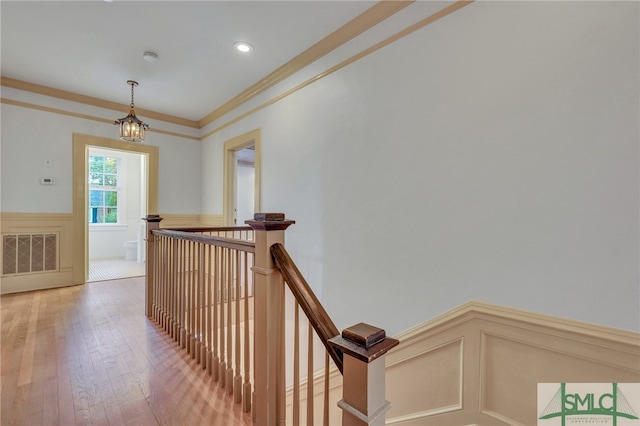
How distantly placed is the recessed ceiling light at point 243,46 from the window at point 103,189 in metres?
5.31

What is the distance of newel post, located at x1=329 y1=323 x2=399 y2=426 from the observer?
77 cm

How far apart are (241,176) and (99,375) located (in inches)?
173

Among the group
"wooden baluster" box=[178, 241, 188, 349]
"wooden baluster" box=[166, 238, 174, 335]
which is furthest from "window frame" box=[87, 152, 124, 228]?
"wooden baluster" box=[178, 241, 188, 349]

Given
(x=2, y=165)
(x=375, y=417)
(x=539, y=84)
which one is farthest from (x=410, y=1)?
(x=2, y=165)

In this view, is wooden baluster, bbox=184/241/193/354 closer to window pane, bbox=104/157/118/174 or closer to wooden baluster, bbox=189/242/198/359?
wooden baluster, bbox=189/242/198/359

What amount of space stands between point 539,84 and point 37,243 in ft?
17.9

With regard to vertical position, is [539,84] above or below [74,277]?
above

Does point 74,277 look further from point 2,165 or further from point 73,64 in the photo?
point 73,64

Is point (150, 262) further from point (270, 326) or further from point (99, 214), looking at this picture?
point (99, 214)

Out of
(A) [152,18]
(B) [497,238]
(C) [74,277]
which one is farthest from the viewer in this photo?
(C) [74,277]

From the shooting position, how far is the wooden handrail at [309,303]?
3.10 ft

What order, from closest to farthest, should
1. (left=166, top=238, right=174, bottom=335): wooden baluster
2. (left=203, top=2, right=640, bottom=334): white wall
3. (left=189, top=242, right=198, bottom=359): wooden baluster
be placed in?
(left=203, top=2, right=640, bottom=334): white wall
(left=189, top=242, right=198, bottom=359): wooden baluster
(left=166, top=238, right=174, bottom=335): wooden baluster

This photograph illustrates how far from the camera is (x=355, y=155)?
2395 mm

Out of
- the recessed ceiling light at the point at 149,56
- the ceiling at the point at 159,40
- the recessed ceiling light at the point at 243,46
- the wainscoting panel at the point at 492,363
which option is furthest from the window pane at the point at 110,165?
the wainscoting panel at the point at 492,363
